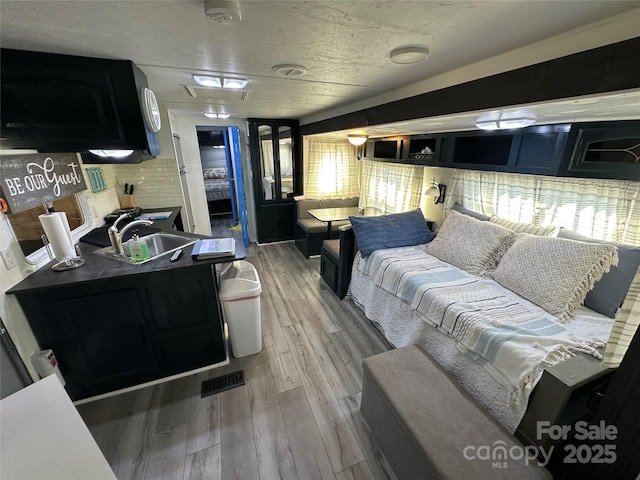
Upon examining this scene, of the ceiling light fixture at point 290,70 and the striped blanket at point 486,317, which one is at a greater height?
the ceiling light fixture at point 290,70

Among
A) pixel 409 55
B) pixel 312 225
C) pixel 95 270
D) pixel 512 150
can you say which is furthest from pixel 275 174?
pixel 409 55

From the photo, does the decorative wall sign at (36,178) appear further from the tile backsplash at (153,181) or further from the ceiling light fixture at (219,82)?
the ceiling light fixture at (219,82)

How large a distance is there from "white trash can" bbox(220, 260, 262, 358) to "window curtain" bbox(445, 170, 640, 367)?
1978mm

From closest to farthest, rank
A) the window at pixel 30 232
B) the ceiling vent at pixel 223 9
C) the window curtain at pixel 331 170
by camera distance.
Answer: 1. the ceiling vent at pixel 223 9
2. the window at pixel 30 232
3. the window curtain at pixel 331 170

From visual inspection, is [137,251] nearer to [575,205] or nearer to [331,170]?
[575,205]

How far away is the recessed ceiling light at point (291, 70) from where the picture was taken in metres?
1.35

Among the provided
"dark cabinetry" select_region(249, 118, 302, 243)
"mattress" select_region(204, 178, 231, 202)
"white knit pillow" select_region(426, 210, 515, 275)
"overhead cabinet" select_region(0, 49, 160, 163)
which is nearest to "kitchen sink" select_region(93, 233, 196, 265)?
"overhead cabinet" select_region(0, 49, 160, 163)

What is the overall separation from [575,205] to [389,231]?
1.45 m

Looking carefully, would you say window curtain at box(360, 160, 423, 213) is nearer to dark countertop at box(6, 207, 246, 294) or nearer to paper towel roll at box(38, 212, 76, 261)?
dark countertop at box(6, 207, 246, 294)

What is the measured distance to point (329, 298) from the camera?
3.00 metres

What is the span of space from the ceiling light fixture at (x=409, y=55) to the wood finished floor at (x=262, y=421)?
2.08m

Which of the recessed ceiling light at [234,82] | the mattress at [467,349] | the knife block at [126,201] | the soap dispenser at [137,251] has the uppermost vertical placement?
the recessed ceiling light at [234,82]

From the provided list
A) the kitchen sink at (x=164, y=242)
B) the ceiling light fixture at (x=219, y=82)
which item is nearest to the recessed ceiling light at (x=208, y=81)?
the ceiling light fixture at (x=219, y=82)

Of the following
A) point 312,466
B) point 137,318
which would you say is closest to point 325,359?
point 312,466
